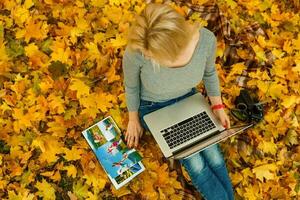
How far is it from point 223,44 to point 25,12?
Answer: 1532 mm

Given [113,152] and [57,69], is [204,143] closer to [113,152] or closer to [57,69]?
[113,152]

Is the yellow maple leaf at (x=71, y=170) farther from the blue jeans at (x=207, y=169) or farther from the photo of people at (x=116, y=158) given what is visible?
the blue jeans at (x=207, y=169)

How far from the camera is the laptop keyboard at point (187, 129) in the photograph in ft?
8.50

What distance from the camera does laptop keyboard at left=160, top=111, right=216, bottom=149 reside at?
259cm

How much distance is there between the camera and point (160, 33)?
1880mm

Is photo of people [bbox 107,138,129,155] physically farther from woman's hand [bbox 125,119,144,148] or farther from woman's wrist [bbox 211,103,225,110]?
woman's wrist [bbox 211,103,225,110]

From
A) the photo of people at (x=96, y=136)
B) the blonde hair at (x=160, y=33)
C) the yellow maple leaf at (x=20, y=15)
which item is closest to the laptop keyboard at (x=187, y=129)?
the photo of people at (x=96, y=136)

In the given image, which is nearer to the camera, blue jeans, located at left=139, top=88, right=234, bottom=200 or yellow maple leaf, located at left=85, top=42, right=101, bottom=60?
blue jeans, located at left=139, top=88, right=234, bottom=200

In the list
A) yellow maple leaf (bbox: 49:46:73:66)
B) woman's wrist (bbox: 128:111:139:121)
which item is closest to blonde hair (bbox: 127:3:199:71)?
woman's wrist (bbox: 128:111:139:121)

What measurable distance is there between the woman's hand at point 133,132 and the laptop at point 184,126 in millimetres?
84

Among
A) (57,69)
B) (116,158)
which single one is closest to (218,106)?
(116,158)

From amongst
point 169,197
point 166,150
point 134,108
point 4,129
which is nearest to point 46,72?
point 4,129

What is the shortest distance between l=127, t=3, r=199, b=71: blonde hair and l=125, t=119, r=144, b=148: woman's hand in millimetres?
788

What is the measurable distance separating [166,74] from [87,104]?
0.87m
